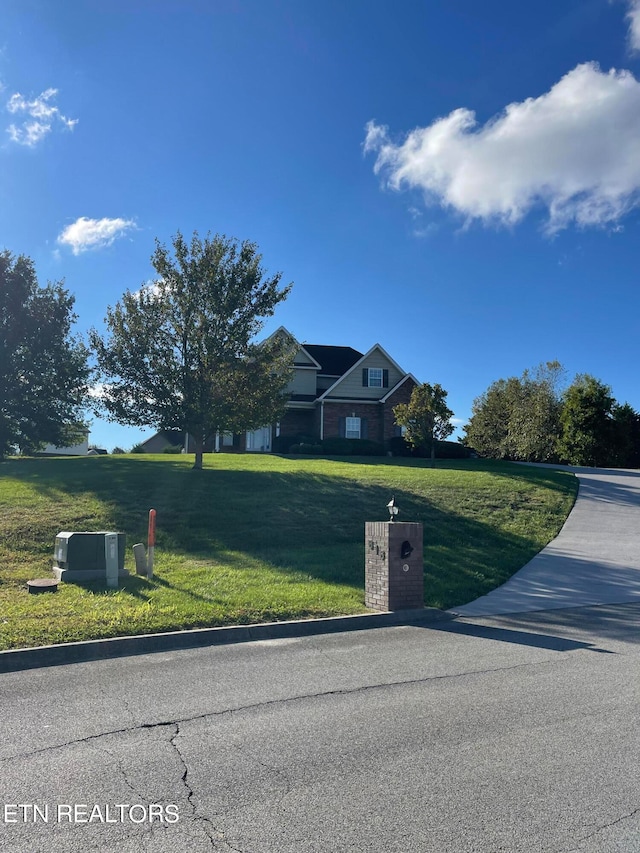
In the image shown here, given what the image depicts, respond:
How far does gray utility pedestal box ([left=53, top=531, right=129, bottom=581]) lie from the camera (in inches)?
388

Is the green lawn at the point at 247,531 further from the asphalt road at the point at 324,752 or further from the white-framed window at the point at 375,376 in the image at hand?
the white-framed window at the point at 375,376

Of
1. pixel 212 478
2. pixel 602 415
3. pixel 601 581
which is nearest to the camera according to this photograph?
pixel 601 581

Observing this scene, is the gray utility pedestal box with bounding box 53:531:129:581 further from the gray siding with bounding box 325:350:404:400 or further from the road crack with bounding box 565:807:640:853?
the gray siding with bounding box 325:350:404:400

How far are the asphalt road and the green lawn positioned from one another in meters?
1.69

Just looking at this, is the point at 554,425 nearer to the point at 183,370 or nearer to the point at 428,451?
the point at 428,451

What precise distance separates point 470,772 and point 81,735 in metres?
2.66

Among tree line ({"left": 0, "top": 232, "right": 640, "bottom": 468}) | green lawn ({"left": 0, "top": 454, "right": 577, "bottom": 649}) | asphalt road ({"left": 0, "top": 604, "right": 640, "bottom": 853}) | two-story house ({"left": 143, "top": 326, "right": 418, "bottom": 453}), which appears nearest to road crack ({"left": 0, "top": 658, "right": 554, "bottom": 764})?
asphalt road ({"left": 0, "top": 604, "right": 640, "bottom": 853})

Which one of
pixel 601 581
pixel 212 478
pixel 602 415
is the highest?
pixel 602 415

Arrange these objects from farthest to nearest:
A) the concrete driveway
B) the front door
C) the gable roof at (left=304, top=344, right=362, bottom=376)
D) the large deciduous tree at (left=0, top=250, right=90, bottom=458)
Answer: the gable roof at (left=304, top=344, right=362, bottom=376), the front door, the large deciduous tree at (left=0, top=250, right=90, bottom=458), the concrete driveway

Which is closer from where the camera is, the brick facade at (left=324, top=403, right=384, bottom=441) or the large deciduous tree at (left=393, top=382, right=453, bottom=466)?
the large deciduous tree at (left=393, top=382, right=453, bottom=466)

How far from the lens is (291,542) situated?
13547 mm

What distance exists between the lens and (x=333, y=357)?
4222 cm

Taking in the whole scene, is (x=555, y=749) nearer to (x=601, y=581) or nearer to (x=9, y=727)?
(x=9, y=727)

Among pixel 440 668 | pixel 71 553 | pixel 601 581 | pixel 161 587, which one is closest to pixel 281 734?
pixel 440 668
